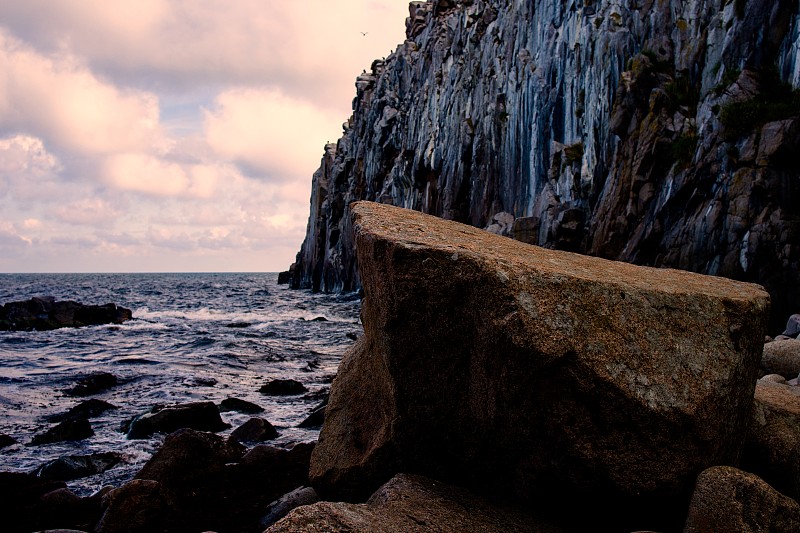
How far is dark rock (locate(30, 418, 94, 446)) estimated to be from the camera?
1182 cm

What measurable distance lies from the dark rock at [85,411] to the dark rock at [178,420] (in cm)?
214

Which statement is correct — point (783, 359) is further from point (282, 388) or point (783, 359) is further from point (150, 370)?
point (150, 370)

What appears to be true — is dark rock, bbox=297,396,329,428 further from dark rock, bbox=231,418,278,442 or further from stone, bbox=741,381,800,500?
stone, bbox=741,381,800,500

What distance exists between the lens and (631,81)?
1115 inches

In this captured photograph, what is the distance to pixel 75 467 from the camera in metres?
9.76

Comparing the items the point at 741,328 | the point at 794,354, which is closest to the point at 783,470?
the point at 741,328

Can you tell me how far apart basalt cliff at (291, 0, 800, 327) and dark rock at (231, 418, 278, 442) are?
16.5 meters

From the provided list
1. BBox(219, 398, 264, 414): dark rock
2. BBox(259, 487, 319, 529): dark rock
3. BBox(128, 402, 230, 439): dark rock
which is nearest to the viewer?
BBox(259, 487, 319, 529): dark rock

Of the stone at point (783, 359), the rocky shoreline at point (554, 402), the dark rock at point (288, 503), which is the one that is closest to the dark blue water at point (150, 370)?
the dark rock at point (288, 503)

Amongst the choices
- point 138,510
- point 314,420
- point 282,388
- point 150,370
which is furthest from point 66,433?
point 150,370

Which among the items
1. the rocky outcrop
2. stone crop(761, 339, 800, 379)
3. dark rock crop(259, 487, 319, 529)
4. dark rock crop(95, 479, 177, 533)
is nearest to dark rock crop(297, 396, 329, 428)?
dark rock crop(95, 479, 177, 533)

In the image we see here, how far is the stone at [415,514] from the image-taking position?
3.69 m

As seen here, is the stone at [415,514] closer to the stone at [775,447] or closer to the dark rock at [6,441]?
the stone at [775,447]

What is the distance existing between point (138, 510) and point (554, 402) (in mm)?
5724
